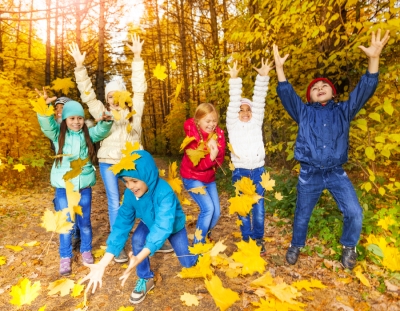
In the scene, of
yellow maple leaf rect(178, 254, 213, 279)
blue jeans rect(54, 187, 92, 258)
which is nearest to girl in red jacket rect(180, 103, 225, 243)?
yellow maple leaf rect(178, 254, 213, 279)

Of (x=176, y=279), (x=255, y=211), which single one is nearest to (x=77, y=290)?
(x=176, y=279)

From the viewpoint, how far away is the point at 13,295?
272cm

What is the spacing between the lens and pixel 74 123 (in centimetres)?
308

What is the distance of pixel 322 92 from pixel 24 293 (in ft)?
11.5

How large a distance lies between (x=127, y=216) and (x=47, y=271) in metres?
1.65

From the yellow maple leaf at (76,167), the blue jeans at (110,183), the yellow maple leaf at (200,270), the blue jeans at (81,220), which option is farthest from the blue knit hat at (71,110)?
the yellow maple leaf at (200,270)

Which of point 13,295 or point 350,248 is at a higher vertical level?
point 350,248

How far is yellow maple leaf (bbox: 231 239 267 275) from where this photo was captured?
2982 millimetres

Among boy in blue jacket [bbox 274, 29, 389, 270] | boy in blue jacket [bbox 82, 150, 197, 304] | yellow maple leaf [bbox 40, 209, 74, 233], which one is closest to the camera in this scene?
boy in blue jacket [bbox 82, 150, 197, 304]

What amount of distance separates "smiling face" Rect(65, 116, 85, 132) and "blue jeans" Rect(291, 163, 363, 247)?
2.46m

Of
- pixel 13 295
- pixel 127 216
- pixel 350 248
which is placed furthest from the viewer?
pixel 350 248

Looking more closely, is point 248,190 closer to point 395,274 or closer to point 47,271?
point 395,274

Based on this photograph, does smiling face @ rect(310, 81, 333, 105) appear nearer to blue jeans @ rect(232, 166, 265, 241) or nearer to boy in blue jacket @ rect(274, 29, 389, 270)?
boy in blue jacket @ rect(274, 29, 389, 270)

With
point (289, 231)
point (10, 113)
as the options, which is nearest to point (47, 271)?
point (289, 231)
